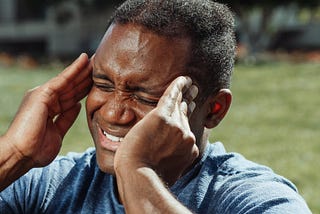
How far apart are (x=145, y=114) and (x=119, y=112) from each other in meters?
0.09

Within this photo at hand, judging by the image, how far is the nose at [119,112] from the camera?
8.52 ft

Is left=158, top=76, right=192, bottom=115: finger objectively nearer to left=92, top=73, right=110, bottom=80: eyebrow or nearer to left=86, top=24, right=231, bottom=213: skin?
left=86, top=24, right=231, bottom=213: skin

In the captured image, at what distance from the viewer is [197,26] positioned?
2.68 meters

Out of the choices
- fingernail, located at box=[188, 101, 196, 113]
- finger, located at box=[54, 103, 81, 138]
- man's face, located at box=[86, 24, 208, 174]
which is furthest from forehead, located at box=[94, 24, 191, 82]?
finger, located at box=[54, 103, 81, 138]

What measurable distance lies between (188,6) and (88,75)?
515 millimetres

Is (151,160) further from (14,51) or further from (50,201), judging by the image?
(14,51)

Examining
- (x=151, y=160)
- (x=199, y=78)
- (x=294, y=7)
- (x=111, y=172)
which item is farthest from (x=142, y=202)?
(x=294, y=7)

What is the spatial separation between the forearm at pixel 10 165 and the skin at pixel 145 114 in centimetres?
34

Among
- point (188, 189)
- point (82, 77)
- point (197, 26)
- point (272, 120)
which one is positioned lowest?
point (272, 120)

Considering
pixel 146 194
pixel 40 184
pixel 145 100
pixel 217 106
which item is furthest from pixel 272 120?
pixel 146 194

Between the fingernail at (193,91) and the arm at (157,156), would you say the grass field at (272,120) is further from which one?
the arm at (157,156)

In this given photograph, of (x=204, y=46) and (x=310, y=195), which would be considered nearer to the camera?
(x=204, y=46)

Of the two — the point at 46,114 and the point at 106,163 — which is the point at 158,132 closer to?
the point at 106,163

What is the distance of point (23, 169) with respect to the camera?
113 inches
